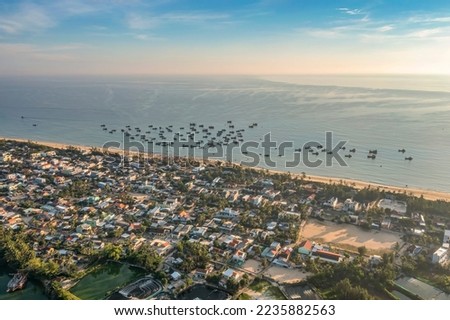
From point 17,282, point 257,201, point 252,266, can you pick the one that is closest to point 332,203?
point 257,201

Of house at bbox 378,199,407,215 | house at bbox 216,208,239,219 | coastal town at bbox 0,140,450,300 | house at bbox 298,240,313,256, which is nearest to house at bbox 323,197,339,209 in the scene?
coastal town at bbox 0,140,450,300

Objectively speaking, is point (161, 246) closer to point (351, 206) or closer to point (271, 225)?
point (271, 225)

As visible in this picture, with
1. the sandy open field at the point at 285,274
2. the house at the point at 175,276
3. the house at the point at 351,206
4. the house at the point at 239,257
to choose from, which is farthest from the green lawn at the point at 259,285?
the house at the point at 351,206

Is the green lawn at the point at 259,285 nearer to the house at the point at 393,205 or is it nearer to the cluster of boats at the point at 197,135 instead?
the house at the point at 393,205

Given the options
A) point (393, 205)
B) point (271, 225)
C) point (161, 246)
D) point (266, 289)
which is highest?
point (393, 205)

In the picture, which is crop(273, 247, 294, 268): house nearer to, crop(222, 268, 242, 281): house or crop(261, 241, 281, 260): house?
crop(261, 241, 281, 260): house

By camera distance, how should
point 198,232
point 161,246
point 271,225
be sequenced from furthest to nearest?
point 271,225 < point 198,232 < point 161,246

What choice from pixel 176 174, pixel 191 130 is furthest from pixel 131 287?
pixel 191 130

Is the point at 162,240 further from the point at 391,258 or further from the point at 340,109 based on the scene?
the point at 340,109
